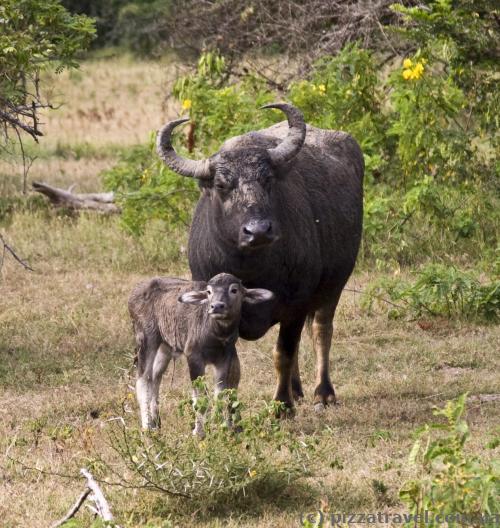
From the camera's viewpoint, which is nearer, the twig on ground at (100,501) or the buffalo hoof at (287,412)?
the twig on ground at (100,501)

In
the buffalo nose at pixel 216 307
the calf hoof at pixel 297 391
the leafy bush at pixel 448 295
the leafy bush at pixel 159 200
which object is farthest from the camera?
the leafy bush at pixel 159 200

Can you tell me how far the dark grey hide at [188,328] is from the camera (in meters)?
7.39

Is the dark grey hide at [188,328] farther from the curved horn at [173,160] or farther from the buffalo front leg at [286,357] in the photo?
the buffalo front leg at [286,357]

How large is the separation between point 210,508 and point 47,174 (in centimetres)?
1326

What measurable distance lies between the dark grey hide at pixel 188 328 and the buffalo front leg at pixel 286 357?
86 centimetres

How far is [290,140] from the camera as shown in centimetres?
804

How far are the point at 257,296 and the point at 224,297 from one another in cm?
37

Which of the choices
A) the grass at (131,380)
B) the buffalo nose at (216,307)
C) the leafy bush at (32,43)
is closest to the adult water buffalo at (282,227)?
the buffalo nose at (216,307)

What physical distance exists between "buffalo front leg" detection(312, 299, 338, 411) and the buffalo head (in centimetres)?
167

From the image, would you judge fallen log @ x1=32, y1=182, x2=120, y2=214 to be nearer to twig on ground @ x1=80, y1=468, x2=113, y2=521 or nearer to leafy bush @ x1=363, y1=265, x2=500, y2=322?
leafy bush @ x1=363, y1=265, x2=500, y2=322

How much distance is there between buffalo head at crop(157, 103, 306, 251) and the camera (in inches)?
295

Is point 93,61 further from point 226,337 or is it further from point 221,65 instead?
point 226,337

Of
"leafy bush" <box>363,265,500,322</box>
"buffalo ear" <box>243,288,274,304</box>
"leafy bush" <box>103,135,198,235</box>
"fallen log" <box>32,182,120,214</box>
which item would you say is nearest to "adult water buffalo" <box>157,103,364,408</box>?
"buffalo ear" <box>243,288,274,304</box>

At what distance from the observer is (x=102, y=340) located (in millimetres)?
10555
